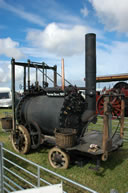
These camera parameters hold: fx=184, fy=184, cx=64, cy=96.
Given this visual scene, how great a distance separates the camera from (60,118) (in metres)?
5.00

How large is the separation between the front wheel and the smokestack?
4.03 ft

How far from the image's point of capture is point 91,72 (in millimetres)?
5574

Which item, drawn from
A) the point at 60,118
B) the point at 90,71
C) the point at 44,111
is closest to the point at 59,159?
the point at 60,118

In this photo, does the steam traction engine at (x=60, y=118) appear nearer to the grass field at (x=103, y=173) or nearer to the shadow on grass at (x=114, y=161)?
the grass field at (x=103, y=173)

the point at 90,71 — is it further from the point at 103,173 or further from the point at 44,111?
the point at 103,173

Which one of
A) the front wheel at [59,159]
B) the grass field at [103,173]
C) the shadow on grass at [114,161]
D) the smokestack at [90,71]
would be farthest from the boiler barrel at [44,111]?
the shadow on grass at [114,161]

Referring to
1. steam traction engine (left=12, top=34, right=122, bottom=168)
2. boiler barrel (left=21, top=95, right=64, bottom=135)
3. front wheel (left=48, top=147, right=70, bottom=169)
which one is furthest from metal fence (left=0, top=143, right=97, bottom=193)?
boiler barrel (left=21, top=95, right=64, bottom=135)

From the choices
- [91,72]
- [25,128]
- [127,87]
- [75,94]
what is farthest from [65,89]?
[127,87]

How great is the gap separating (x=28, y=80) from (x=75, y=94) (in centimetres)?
201

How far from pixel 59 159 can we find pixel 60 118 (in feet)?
3.49

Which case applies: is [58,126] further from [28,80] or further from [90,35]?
[90,35]

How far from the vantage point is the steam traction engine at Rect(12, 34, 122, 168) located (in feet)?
15.7

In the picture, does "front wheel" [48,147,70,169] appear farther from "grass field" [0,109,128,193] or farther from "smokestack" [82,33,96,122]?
"smokestack" [82,33,96,122]

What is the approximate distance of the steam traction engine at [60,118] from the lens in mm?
4777
